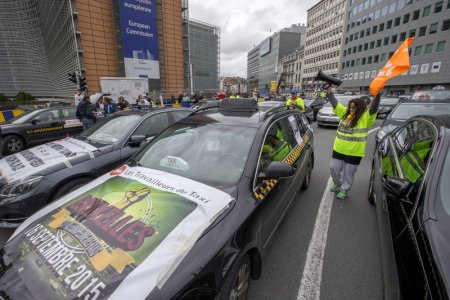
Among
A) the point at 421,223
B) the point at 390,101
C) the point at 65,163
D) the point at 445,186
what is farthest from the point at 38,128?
the point at 390,101

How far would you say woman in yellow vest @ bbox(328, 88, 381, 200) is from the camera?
336cm

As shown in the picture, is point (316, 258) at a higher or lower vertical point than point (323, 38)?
lower

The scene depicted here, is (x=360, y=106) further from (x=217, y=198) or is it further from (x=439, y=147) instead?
(x=217, y=198)

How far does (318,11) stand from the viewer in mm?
75250

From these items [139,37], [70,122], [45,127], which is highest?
[139,37]

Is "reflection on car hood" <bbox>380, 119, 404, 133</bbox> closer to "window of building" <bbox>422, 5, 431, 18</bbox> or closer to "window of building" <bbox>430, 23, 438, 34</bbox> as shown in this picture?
"window of building" <bbox>430, 23, 438, 34</bbox>

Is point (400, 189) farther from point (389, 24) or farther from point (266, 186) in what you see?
point (389, 24)

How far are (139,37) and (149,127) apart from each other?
2650cm

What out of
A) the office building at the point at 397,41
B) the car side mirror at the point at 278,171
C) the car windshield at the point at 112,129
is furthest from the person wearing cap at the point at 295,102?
the office building at the point at 397,41

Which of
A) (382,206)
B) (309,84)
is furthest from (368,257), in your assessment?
(309,84)

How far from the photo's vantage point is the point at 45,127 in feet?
24.2

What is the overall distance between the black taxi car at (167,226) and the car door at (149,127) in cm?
122

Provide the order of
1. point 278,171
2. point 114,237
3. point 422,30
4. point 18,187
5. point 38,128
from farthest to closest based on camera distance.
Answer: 1. point 422,30
2. point 38,128
3. point 18,187
4. point 278,171
5. point 114,237

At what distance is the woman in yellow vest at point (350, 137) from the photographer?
3363mm
